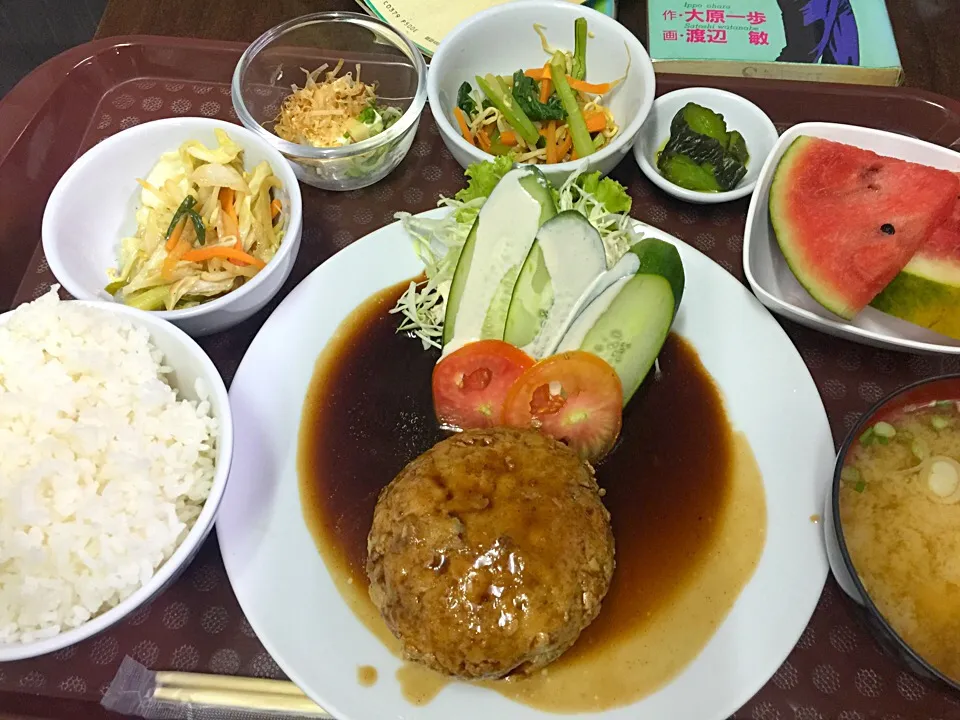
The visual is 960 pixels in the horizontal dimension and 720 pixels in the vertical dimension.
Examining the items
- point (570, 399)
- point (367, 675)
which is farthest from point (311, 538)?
point (570, 399)

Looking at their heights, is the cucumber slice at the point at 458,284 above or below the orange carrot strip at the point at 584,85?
below

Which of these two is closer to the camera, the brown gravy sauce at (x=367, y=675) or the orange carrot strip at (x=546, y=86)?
the brown gravy sauce at (x=367, y=675)

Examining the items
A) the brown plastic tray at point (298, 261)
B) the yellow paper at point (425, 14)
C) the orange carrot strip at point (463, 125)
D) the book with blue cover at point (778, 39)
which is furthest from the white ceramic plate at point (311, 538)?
the yellow paper at point (425, 14)

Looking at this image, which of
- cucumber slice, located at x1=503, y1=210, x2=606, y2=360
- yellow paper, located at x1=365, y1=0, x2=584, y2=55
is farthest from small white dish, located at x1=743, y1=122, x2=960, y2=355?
yellow paper, located at x1=365, y1=0, x2=584, y2=55

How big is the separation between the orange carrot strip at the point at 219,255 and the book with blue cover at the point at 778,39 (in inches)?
80.2

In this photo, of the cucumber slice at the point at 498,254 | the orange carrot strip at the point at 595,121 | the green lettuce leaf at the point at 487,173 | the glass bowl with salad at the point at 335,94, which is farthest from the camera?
the orange carrot strip at the point at 595,121

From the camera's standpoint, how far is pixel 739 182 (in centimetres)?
266

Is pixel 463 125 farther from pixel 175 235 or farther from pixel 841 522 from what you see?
pixel 841 522

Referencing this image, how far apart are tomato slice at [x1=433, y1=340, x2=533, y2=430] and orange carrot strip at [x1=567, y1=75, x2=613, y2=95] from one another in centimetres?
120

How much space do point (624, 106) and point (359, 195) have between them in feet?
3.74

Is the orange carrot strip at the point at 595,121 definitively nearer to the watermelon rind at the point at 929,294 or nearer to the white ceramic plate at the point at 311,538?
the white ceramic plate at the point at 311,538

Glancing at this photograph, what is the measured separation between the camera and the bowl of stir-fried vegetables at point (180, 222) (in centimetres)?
224

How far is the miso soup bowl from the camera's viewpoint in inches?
67.1

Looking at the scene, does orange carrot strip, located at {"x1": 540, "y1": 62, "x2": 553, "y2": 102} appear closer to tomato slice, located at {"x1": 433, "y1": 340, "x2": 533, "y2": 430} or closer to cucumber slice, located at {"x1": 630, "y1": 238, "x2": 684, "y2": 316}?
cucumber slice, located at {"x1": 630, "y1": 238, "x2": 684, "y2": 316}
